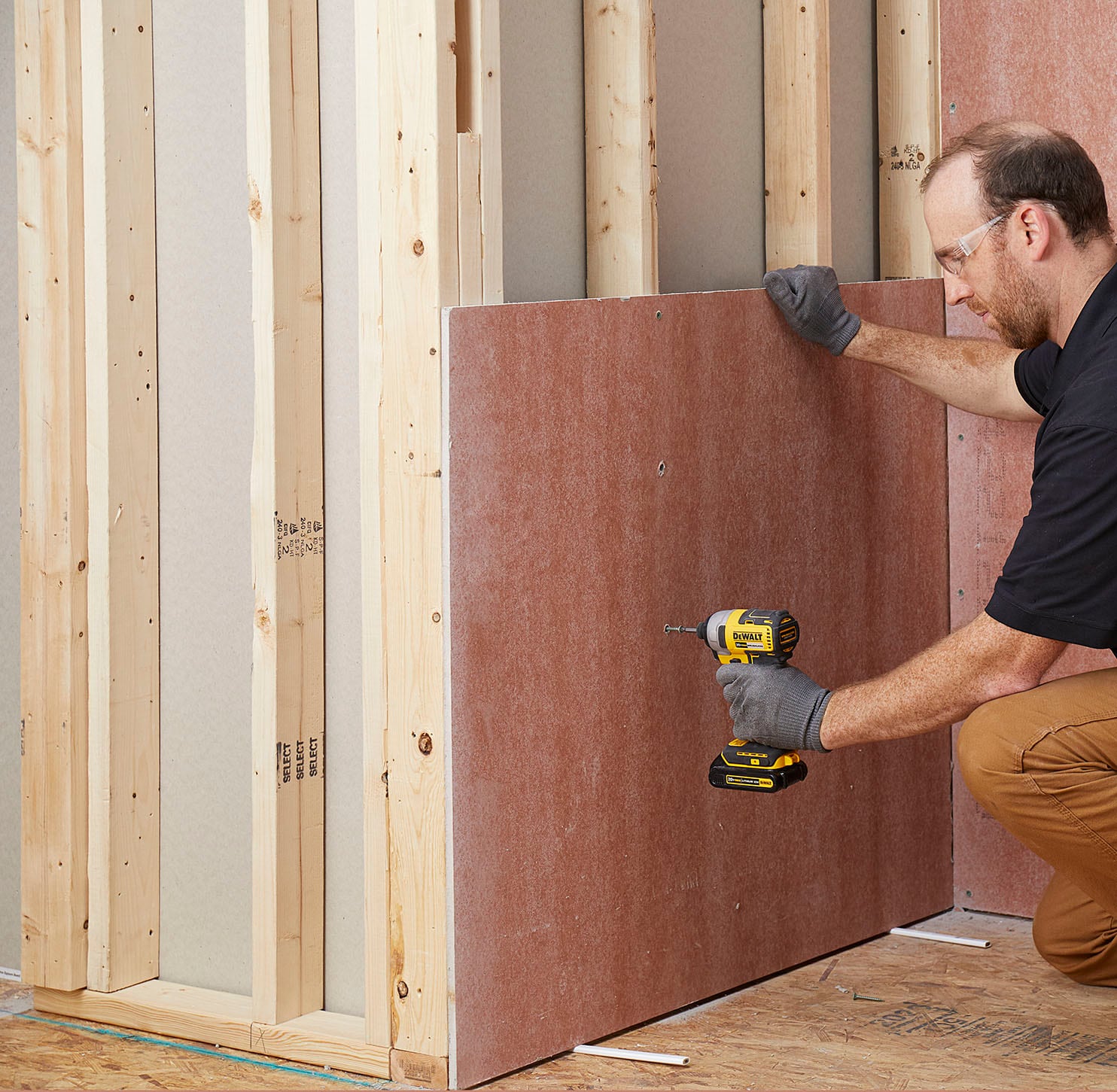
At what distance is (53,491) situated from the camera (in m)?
2.94

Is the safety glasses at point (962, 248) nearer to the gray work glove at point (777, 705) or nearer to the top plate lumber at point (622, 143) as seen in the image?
the top plate lumber at point (622, 143)

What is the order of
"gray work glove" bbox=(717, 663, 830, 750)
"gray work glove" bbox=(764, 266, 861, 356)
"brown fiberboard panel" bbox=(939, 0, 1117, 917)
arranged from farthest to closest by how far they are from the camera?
"brown fiberboard panel" bbox=(939, 0, 1117, 917) < "gray work glove" bbox=(764, 266, 861, 356) < "gray work glove" bbox=(717, 663, 830, 750)

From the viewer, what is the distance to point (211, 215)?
2879 millimetres

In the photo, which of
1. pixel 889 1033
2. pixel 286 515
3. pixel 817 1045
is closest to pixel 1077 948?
pixel 889 1033

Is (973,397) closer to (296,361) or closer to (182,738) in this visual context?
(296,361)

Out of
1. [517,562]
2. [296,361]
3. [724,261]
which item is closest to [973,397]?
[724,261]

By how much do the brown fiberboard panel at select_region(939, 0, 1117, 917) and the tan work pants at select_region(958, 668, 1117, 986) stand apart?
794 mm

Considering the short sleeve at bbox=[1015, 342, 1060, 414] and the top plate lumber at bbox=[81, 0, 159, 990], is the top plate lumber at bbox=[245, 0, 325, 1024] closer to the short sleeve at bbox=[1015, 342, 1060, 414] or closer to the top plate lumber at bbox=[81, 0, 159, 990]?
the top plate lumber at bbox=[81, 0, 159, 990]

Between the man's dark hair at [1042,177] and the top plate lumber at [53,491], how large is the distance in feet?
5.22

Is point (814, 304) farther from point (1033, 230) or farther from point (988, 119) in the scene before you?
point (988, 119)

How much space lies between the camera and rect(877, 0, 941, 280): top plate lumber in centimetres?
351

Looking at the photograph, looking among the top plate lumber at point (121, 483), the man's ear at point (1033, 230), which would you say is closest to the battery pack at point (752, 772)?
the man's ear at point (1033, 230)

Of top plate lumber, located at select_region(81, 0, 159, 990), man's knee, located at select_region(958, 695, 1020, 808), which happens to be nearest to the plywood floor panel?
man's knee, located at select_region(958, 695, 1020, 808)

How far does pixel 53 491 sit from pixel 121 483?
0.13 meters
